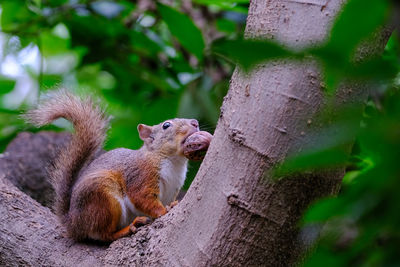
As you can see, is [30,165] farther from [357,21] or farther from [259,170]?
[357,21]

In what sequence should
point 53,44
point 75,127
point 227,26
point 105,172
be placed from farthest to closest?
point 53,44
point 227,26
point 75,127
point 105,172

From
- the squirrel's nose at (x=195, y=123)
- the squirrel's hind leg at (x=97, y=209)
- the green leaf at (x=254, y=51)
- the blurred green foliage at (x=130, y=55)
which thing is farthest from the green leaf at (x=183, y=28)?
the green leaf at (x=254, y=51)

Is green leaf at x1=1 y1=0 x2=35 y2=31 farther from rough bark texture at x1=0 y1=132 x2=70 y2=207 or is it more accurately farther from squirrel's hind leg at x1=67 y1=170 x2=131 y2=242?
squirrel's hind leg at x1=67 y1=170 x2=131 y2=242

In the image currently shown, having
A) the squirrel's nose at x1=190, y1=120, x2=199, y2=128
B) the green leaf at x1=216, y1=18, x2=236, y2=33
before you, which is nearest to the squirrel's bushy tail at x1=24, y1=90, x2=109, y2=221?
the squirrel's nose at x1=190, y1=120, x2=199, y2=128

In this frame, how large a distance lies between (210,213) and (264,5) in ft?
1.69

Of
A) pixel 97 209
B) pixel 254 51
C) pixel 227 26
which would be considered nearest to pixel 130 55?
pixel 227 26

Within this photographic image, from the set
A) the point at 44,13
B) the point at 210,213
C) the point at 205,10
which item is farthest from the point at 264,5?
the point at 205,10

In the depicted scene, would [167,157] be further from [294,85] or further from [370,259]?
[370,259]

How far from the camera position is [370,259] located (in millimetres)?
406

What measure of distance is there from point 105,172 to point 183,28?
29.4 inches

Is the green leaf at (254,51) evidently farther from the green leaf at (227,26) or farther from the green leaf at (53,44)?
the green leaf at (53,44)

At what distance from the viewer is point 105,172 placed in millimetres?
2037

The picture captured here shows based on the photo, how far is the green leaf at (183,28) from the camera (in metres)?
2.24

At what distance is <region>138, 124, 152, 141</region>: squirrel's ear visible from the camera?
2.37 metres
